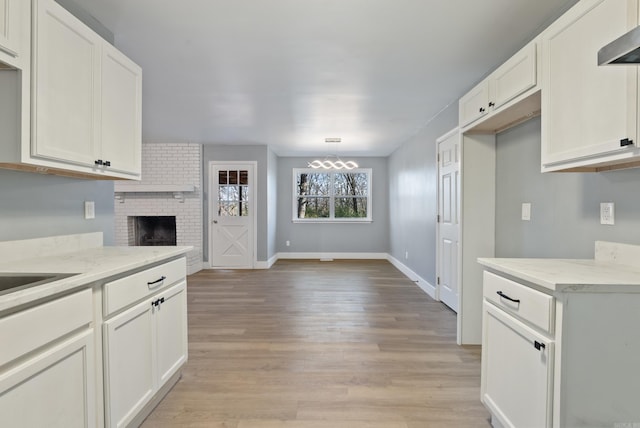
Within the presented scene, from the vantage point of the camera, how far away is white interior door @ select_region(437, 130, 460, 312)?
3.72 metres

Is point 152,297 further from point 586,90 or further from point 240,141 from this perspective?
point 240,141

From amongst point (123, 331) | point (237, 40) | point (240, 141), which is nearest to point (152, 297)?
point (123, 331)

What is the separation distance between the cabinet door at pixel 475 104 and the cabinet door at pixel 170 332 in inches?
101

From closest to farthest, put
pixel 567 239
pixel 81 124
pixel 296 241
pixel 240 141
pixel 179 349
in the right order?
pixel 81 124 < pixel 567 239 < pixel 179 349 < pixel 240 141 < pixel 296 241

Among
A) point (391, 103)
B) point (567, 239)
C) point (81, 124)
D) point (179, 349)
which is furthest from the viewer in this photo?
point (391, 103)

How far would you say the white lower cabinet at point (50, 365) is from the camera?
1.04 metres

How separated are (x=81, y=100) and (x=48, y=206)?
0.67m

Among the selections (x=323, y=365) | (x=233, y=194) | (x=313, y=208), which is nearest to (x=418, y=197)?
(x=313, y=208)

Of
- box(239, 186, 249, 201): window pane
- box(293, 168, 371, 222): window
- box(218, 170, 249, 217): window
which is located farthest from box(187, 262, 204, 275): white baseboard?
box(293, 168, 371, 222): window

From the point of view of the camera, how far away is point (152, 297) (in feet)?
6.13

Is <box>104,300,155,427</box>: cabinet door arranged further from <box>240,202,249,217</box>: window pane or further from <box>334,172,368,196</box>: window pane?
<box>334,172,368,196</box>: window pane

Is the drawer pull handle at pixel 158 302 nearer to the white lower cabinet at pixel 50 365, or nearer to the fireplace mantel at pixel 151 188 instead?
the white lower cabinet at pixel 50 365

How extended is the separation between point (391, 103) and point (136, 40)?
2622mm

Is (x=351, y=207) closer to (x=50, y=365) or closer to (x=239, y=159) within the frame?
(x=239, y=159)
